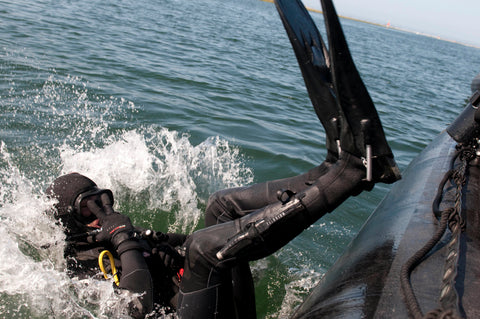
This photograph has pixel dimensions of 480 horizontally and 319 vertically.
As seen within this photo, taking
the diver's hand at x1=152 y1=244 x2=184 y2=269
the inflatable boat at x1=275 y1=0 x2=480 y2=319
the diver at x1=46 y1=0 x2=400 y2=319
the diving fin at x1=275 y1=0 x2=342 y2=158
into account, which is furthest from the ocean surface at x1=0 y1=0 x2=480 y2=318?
the diving fin at x1=275 y1=0 x2=342 y2=158

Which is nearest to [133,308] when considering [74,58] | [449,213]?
[449,213]

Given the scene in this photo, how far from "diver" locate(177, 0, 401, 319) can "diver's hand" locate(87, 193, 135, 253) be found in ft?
2.02

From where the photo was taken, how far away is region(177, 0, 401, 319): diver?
87.3 inches

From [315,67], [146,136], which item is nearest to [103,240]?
[315,67]

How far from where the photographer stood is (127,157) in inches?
230

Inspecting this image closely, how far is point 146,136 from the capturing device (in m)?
6.88

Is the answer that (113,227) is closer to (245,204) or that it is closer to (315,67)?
(245,204)

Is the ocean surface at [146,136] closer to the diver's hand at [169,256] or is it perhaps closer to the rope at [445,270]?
the diver's hand at [169,256]

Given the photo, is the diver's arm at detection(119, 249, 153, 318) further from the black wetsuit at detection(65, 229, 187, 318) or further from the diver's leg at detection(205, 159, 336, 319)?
the diver's leg at detection(205, 159, 336, 319)

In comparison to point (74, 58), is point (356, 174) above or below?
above

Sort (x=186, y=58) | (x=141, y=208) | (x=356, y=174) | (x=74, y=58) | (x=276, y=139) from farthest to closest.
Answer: (x=186, y=58) → (x=74, y=58) → (x=276, y=139) → (x=141, y=208) → (x=356, y=174)

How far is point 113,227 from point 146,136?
3868mm

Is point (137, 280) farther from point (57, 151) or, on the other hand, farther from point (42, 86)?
point (42, 86)

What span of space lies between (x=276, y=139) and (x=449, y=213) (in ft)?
18.2
